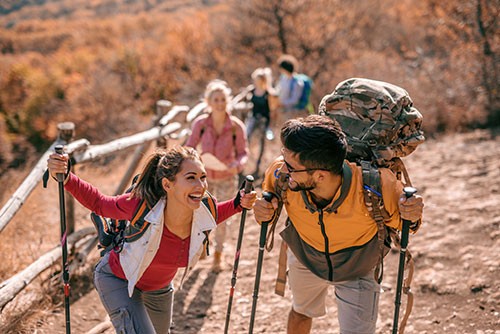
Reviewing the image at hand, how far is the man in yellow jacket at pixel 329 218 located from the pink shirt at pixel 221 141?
206 centimetres

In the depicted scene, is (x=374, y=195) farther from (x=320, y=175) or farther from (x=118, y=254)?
(x=118, y=254)

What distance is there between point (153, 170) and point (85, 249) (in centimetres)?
240

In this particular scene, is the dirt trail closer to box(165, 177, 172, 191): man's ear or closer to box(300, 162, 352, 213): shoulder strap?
box(165, 177, 172, 191): man's ear

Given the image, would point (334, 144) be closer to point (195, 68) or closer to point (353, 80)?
point (353, 80)

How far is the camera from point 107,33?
25953 millimetres

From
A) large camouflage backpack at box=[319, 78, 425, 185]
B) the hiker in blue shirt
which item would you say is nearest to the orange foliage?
the hiker in blue shirt

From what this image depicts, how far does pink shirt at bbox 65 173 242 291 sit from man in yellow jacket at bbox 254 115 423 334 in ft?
1.63

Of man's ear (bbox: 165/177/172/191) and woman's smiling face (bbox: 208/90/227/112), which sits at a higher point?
woman's smiling face (bbox: 208/90/227/112)

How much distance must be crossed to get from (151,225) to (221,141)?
2.34 meters

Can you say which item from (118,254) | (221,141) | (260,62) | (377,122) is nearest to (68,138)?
(221,141)

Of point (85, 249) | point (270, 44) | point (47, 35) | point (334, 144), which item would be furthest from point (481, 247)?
point (47, 35)

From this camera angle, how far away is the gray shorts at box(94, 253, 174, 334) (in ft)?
9.84

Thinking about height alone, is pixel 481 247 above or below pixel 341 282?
below

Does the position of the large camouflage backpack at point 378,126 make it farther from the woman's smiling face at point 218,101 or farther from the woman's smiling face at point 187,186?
the woman's smiling face at point 218,101
